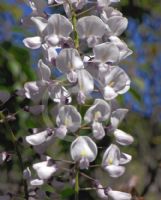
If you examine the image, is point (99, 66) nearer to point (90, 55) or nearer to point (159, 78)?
point (90, 55)

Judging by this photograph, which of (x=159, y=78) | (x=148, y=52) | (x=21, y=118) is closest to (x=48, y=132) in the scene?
(x=21, y=118)

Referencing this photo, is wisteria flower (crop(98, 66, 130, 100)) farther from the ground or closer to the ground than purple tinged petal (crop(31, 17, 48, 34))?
closer to the ground

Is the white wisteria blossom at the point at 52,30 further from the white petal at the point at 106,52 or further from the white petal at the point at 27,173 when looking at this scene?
the white petal at the point at 27,173

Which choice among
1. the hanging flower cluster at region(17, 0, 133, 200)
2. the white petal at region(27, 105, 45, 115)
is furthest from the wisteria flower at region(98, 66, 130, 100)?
the white petal at region(27, 105, 45, 115)

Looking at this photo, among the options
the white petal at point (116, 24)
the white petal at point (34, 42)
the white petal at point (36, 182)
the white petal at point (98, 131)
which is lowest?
the white petal at point (36, 182)

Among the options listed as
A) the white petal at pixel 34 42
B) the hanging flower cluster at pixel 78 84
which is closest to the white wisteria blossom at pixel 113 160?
the hanging flower cluster at pixel 78 84

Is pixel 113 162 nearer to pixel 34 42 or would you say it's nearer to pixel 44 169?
pixel 44 169

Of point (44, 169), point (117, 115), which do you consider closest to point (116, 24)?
point (117, 115)

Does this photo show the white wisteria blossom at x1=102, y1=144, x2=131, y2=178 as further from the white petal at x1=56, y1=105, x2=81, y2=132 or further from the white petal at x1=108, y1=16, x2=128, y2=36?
the white petal at x1=108, y1=16, x2=128, y2=36
